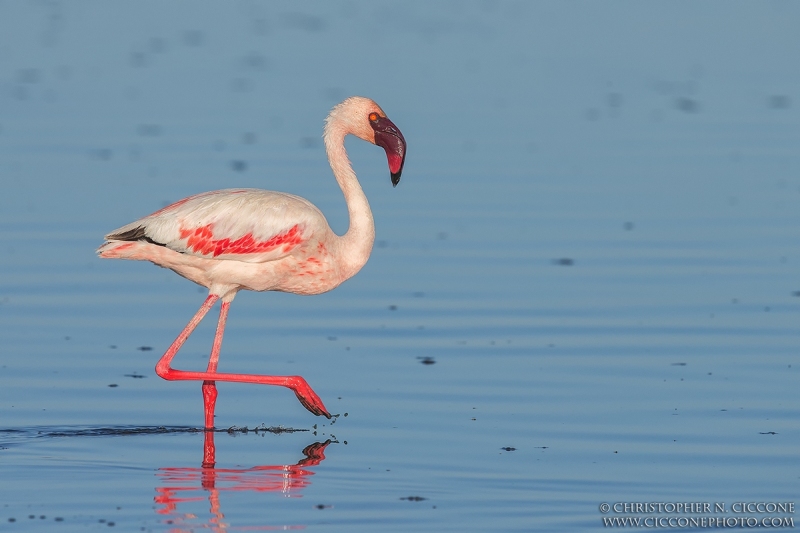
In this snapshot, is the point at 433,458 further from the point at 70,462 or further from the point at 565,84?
the point at 565,84

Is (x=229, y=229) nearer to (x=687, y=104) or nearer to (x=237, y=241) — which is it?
(x=237, y=241)

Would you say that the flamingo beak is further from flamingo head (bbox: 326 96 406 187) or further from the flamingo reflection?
the flamingo reflection

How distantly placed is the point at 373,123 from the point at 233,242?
1497 mm

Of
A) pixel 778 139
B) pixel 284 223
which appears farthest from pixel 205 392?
pixel 778 139

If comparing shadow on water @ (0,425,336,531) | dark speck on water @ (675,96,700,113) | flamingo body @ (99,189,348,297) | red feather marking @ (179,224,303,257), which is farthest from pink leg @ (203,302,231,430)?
dark speck on water @ (675,96,700,113)

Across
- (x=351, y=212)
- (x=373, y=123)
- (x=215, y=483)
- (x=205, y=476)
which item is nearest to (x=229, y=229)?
(x=351, y=212)

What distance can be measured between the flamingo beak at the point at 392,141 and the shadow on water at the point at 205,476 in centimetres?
216

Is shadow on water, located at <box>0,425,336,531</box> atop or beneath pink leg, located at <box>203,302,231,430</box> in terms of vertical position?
beneath

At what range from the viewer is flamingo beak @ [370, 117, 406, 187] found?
11.3 m

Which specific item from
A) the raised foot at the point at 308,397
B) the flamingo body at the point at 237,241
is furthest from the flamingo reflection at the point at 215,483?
the flamingo body at the point at 237,241

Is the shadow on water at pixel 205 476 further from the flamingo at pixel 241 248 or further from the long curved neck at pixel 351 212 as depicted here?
the long curved neck at pixel 351 212

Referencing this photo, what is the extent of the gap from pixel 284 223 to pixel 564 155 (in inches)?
360

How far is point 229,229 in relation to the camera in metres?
10.7

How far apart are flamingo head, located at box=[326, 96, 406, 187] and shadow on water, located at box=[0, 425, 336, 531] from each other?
2.23 m
